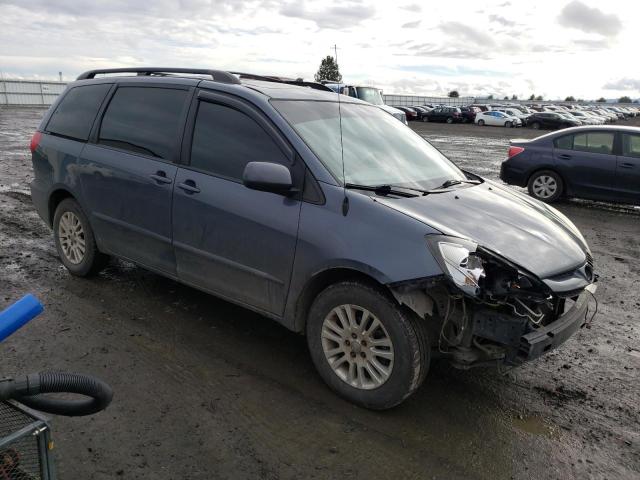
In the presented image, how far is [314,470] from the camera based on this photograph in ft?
9.00

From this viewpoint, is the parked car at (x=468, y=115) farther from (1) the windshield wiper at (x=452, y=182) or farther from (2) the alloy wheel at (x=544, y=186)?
(1) the windshield wiper at (x=452, y=182)

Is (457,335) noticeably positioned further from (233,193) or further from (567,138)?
(567,138)

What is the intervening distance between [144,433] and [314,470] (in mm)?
971

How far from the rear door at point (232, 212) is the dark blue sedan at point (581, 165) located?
316 inches

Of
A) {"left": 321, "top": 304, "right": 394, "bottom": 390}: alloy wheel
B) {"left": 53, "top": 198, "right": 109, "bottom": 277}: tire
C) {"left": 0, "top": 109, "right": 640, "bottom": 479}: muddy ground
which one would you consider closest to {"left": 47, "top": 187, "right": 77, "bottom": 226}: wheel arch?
{"left": 53, "top": 198, "right": 109, "bottom": 277}: tire

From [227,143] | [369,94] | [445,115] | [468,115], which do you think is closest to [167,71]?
[227,143]

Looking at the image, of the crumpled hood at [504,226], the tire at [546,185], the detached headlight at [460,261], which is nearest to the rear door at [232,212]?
the crumpled hood at [504,226]

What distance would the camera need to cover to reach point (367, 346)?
127 inches

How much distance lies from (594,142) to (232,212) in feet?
27.9

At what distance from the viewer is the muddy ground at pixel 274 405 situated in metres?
2.81

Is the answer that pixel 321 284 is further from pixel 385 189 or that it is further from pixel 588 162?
pixel 588 162

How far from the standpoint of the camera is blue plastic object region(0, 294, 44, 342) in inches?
60.7

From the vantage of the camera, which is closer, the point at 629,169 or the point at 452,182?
the point at 452,182

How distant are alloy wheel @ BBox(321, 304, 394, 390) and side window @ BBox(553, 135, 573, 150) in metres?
8.50
